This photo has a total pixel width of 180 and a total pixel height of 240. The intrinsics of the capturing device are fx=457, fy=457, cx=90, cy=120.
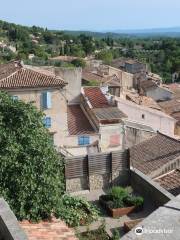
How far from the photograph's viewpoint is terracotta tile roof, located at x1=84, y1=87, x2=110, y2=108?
35353 mm

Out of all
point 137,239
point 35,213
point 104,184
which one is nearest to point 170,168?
point 104,184

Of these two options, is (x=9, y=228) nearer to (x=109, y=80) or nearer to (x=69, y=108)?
(x=69, y=108)

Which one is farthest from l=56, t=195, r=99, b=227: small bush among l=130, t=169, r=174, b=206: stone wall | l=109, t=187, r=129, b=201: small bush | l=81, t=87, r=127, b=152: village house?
l=81, t=87, r=127, b=152: village house

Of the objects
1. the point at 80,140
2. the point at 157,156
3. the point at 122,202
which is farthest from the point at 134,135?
the point at 122,202

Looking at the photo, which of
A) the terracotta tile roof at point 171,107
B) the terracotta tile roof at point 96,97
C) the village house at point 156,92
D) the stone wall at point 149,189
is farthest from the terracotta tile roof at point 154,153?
the village house at point 156,92

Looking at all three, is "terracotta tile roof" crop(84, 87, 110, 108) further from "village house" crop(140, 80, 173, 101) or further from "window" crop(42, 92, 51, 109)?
"village house" crop(140, 80, 173, 101)

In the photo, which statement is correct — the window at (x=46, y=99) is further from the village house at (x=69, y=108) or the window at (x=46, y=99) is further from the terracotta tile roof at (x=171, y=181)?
the terracotta tile roof at (x=171, y=181)

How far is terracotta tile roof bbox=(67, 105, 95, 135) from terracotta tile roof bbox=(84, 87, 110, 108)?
120 centimetres

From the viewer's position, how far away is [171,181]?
17016 millimetres

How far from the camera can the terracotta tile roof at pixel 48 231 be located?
9.00 m

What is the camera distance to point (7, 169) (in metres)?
10.8

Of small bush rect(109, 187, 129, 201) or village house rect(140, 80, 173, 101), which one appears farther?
village house rect(140, 80, 173, 101)

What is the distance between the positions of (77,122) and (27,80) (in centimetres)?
562

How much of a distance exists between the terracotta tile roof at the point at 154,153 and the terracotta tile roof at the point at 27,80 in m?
7.81
